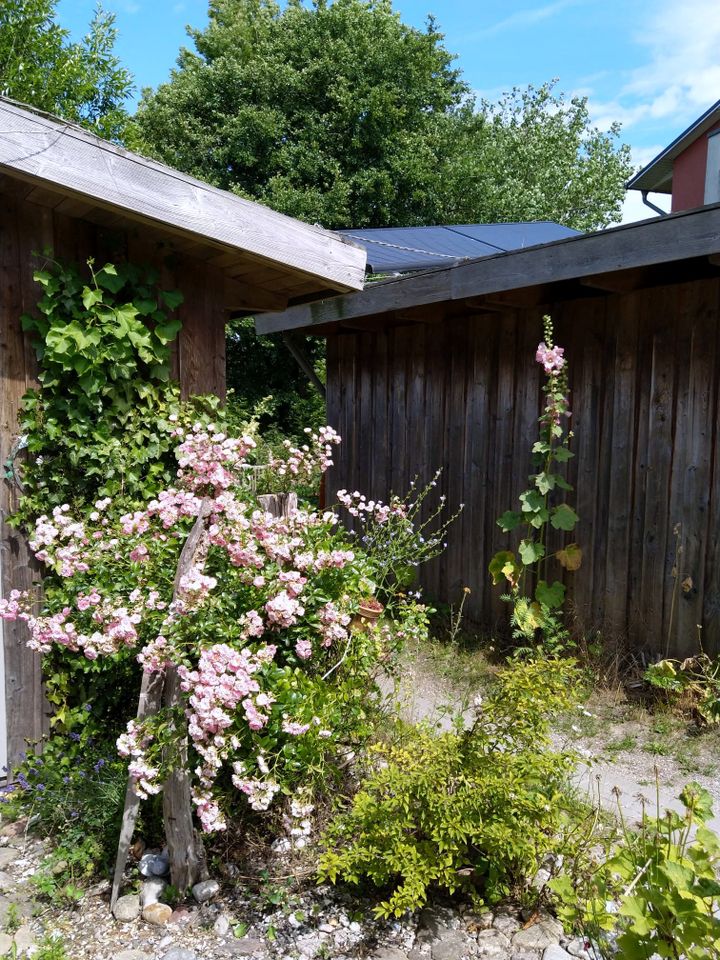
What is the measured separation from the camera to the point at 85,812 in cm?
286

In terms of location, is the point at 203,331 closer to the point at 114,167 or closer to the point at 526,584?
the point at 114,167

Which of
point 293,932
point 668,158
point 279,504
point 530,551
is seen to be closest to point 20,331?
point 279,504

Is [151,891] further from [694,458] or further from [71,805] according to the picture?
[694,458]

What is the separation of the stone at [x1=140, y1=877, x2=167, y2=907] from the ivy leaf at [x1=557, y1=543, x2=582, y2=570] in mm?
3152

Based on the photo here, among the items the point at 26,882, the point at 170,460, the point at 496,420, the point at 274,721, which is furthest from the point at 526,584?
the point at 26,882

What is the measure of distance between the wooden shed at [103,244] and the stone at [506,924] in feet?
6.96

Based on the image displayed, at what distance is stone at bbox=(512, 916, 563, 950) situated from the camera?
2.28 meters

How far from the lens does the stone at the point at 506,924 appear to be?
92.0 inches

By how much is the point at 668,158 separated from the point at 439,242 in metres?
8.87

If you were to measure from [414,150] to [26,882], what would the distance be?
17.4m

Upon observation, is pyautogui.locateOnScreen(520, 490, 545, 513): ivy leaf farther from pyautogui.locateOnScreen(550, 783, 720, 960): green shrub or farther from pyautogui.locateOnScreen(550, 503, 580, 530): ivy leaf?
pyautogui.locateOnScreen(550, 783, 720, 960): green shrub

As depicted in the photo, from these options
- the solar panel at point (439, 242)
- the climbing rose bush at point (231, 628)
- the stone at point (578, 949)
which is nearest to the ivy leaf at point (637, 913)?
the stone at point (578, 949)

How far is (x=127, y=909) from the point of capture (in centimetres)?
246

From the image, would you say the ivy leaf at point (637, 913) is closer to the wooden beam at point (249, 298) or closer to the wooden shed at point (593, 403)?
the wooden shed at point (593, 403)
